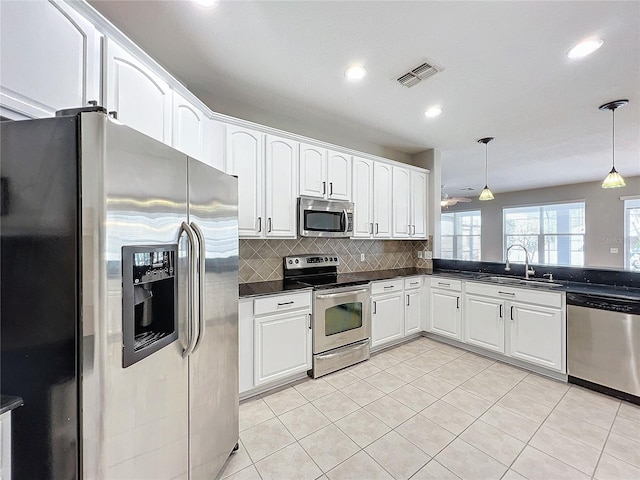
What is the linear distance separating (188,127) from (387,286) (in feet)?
8.64

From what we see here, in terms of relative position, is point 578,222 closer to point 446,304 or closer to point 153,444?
point 446,304

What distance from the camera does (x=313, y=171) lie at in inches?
121

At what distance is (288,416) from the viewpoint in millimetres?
2158

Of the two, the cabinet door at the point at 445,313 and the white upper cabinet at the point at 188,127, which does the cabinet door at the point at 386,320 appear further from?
the white upper cabinet at the point at 188,127

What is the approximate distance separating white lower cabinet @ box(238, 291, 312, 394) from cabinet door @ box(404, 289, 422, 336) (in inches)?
59.7

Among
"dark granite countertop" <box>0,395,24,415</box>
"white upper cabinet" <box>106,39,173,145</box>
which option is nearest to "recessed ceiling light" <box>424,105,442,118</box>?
"white upper cabinet" <box>106,39,173,145</box>

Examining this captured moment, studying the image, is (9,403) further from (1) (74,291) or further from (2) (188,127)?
(2) (188,127)

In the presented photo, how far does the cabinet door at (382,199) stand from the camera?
366cm

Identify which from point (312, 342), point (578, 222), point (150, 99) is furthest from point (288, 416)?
point (578, 222)

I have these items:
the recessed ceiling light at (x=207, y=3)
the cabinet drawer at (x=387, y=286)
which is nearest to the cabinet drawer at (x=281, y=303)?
the cabinet drawer at (x=387, y=286)

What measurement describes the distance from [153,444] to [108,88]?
1.64m

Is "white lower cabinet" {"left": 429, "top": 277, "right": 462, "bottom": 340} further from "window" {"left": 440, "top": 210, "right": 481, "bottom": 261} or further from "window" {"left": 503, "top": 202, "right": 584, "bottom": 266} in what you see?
"window" {"left": 440, "top": 210, "right": 481, "bottom": 261}

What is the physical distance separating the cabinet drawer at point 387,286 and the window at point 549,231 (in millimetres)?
5594

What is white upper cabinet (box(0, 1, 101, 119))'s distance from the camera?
101cm
